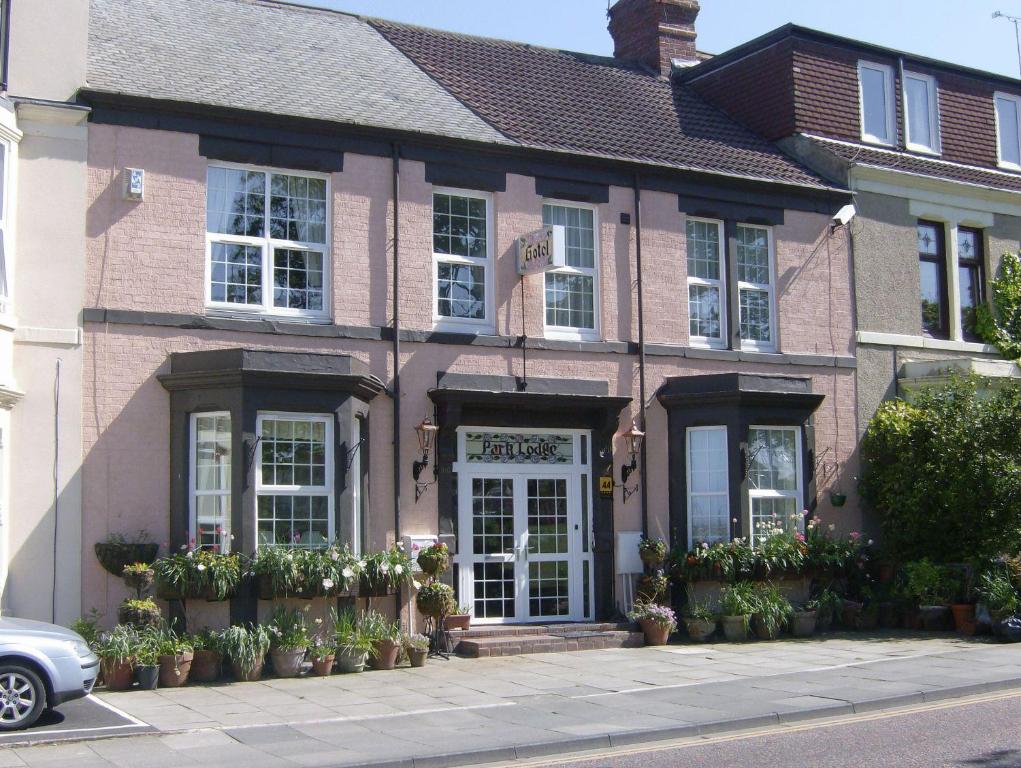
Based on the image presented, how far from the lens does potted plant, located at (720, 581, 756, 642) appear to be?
16.5 meters

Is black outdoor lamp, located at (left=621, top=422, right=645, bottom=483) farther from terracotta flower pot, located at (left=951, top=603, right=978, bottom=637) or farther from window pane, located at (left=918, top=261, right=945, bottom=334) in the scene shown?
window pane, located at (left=918, top=261, right=945, bottom=334)

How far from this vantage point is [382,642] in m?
14.1

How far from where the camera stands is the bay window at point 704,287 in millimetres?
18219

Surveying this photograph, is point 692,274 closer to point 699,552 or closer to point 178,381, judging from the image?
point 699,552

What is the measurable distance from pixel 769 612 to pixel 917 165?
8.81 metres

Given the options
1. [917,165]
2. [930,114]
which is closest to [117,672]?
[917,165]

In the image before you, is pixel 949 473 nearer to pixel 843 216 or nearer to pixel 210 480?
pixel 843 216

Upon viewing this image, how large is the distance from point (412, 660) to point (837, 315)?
361 inches

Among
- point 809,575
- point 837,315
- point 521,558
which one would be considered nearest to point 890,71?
point 837,315

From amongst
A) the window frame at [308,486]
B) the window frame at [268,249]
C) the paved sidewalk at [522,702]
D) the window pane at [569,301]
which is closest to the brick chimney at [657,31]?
the window pane at [569,301]

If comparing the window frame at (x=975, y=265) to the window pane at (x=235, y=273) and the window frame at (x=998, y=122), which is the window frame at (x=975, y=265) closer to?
the window frame at (x=998, y=122)

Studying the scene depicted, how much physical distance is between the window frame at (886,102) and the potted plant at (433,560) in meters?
11.0

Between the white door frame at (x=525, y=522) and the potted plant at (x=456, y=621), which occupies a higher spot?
the white door frame at (x=525, y=522)

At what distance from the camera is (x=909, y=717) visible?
10945 millimetres
